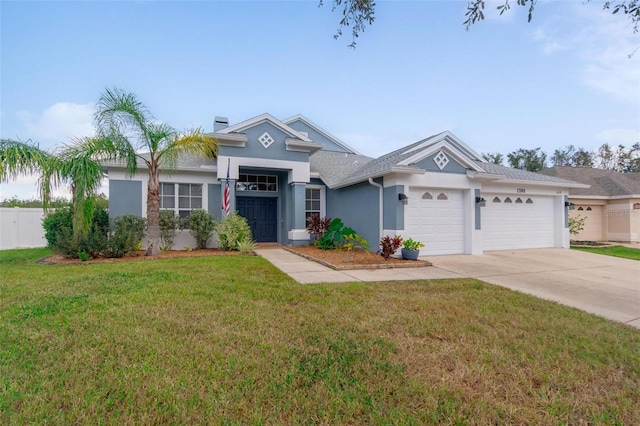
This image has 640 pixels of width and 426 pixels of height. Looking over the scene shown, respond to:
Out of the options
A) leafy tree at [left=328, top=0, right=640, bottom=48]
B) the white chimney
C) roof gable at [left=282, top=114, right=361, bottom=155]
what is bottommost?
leafy tree at [left=328, top=0, right=640, bottom=48]

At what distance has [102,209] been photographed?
34.7 feet

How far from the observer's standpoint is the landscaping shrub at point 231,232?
433 inches

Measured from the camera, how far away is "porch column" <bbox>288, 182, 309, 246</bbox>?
41.1 ft

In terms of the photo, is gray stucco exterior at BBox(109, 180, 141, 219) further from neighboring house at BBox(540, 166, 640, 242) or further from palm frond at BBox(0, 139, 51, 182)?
neighboring house at BBox(540, 166, 640, 242)

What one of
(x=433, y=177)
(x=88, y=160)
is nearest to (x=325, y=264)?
(x=433, y=177)

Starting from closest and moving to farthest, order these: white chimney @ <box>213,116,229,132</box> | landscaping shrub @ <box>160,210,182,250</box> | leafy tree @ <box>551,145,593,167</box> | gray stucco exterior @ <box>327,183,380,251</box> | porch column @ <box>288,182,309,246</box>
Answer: gray stucco exterior @ <box>327,183,380,251</box> < landscaping shrub @ <box>160,210,182,250</box> < porch column @ <box>288,182,309,246</box> < white chimney @ <box>213,116,229,132</box> < leafy tree @ <box>551,145,593,167</box>

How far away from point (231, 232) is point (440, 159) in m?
7.74

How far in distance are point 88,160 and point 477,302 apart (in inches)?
400

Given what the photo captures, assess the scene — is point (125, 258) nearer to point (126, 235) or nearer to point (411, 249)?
point (126, 235)

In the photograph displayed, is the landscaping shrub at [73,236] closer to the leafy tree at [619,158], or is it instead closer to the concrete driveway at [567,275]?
the concrete driveway at [567,275]

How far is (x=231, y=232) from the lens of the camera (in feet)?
36.3

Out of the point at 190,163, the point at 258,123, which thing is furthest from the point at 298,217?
the point at 190,163

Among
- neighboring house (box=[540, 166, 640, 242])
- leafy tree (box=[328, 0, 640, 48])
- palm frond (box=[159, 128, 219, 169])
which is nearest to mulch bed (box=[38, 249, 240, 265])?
palm frond (box=[159, 128, 219, 169])

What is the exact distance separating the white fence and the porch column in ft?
38.4
